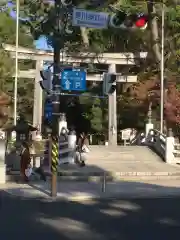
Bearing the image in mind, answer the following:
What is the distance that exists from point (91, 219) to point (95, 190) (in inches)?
234

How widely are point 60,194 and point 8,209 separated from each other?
322 cm

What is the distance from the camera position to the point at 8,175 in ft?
65.1

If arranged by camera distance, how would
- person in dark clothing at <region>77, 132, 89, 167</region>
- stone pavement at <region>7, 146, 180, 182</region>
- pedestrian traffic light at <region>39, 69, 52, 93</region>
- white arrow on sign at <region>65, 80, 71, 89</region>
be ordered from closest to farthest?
pedestrian traffic light at <region>39, 69, 52, 93</region> < white arrow on sign at <region>65, 80, 71, 89</region> < stone pavement at <region>7, 146, 180, 182</region> < person in dark clothing at <region>77, 132, 89, 167</region>

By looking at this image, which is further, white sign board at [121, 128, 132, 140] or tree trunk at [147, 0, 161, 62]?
white sign board at [121, 128, 132, 140]

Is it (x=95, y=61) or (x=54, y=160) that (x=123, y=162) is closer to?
(x=54, y=160)

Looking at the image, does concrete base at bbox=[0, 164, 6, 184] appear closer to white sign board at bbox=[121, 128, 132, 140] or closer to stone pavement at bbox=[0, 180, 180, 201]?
stone pavement at bbox=[0, 180, 180, 201]

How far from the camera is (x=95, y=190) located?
17.2 m

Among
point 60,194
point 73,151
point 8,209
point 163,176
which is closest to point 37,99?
point 73,151

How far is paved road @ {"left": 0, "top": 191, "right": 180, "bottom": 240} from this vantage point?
941 cm

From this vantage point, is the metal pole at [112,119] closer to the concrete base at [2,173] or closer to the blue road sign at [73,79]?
the blue road sign at [73,79]

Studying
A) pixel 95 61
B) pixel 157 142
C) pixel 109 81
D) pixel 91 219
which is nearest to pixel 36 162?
pixel 109 81

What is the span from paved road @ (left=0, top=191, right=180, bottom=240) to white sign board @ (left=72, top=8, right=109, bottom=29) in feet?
16.7

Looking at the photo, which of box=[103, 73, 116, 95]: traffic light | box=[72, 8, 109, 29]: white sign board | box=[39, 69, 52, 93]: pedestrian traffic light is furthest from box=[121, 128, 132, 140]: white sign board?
box=[72, 8, 109, 29]: white sign board

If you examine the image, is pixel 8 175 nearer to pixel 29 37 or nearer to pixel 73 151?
pixel 73 151
